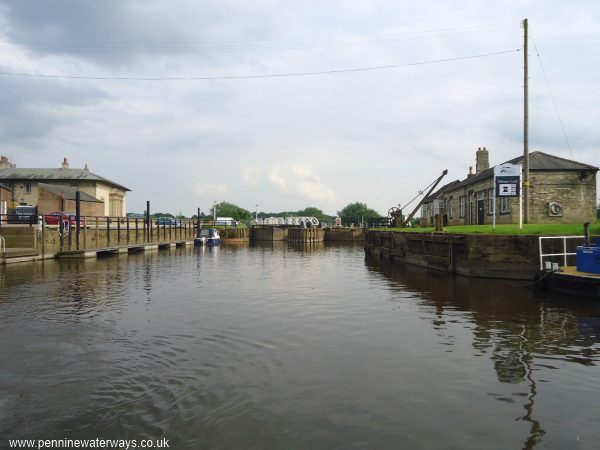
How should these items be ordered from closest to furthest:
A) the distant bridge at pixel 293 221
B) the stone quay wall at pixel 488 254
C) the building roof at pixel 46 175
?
the stone quay wall at pixel 488 254, the building roof at pixel 46 175, the distant bridge at pixel 293 221

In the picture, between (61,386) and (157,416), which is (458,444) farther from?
(61,386)

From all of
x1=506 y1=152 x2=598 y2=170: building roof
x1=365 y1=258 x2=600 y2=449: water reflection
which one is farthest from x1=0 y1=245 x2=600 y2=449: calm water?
x1=506 y1=152 x2=598 y2=170: building roof

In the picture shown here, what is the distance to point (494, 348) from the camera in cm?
981

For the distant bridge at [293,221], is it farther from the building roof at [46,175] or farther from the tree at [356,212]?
the tree at [356,212]

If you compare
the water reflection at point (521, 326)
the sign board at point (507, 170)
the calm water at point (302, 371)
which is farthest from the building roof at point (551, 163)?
the calm water at point (302, 371)

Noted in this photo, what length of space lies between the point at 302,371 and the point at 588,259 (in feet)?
45.9

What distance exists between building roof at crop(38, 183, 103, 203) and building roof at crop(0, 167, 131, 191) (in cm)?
324

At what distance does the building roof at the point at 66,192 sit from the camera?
5884cm

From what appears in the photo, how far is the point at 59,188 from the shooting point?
6178 cm

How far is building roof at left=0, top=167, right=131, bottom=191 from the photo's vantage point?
215ft

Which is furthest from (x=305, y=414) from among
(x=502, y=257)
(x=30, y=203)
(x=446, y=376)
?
(x=30, y=203)

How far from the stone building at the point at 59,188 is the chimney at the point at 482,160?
5077 centimetres

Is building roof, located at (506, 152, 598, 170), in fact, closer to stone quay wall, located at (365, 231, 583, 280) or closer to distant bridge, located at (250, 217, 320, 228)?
stone quay wall, located at (365, 231, 583, 280)

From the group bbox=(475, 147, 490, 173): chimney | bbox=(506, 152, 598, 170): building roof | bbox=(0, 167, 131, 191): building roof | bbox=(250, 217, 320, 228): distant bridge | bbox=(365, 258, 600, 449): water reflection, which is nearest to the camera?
bbox=(365, 258, 600, 449): water reflection
